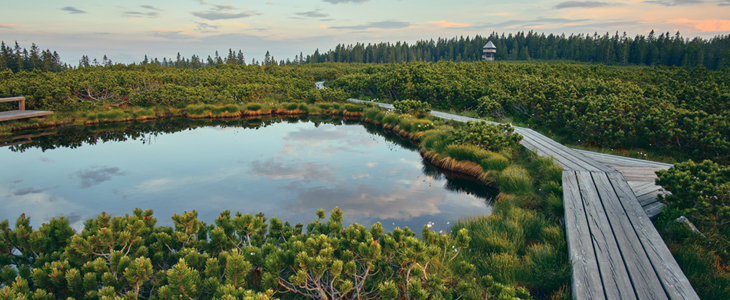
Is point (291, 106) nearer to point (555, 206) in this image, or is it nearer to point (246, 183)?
point (246, 183)

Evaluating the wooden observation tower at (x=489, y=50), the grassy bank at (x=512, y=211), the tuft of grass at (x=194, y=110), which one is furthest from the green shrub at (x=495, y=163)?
the wooden observation tower at (x=489, y=50)

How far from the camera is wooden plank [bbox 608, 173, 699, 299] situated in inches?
164

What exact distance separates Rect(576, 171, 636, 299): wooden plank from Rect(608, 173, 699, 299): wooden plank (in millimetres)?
376

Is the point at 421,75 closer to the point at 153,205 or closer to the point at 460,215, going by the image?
the point at 460,215


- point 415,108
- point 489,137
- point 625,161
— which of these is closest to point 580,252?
point 625,161

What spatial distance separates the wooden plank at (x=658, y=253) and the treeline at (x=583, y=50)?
35.7 meters

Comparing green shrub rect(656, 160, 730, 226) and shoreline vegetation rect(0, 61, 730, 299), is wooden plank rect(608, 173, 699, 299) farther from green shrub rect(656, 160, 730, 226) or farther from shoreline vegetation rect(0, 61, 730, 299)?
green shrub rect(656, 160, 730, 226)

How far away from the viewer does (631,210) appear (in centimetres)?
652

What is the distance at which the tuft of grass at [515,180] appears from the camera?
9.18 meters

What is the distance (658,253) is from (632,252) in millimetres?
Result: 328

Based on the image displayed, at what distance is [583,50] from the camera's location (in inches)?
2977

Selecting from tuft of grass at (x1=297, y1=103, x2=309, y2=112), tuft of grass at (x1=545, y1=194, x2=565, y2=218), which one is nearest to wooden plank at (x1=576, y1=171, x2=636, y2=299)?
tuft of grass at (x1=545, y1=194, x2=565, y2=218)

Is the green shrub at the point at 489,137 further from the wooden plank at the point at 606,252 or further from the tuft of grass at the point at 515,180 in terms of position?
the wooden plank at the point at 606,252

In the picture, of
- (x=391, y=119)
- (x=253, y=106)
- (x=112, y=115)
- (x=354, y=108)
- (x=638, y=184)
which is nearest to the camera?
(x=638, y=184)
